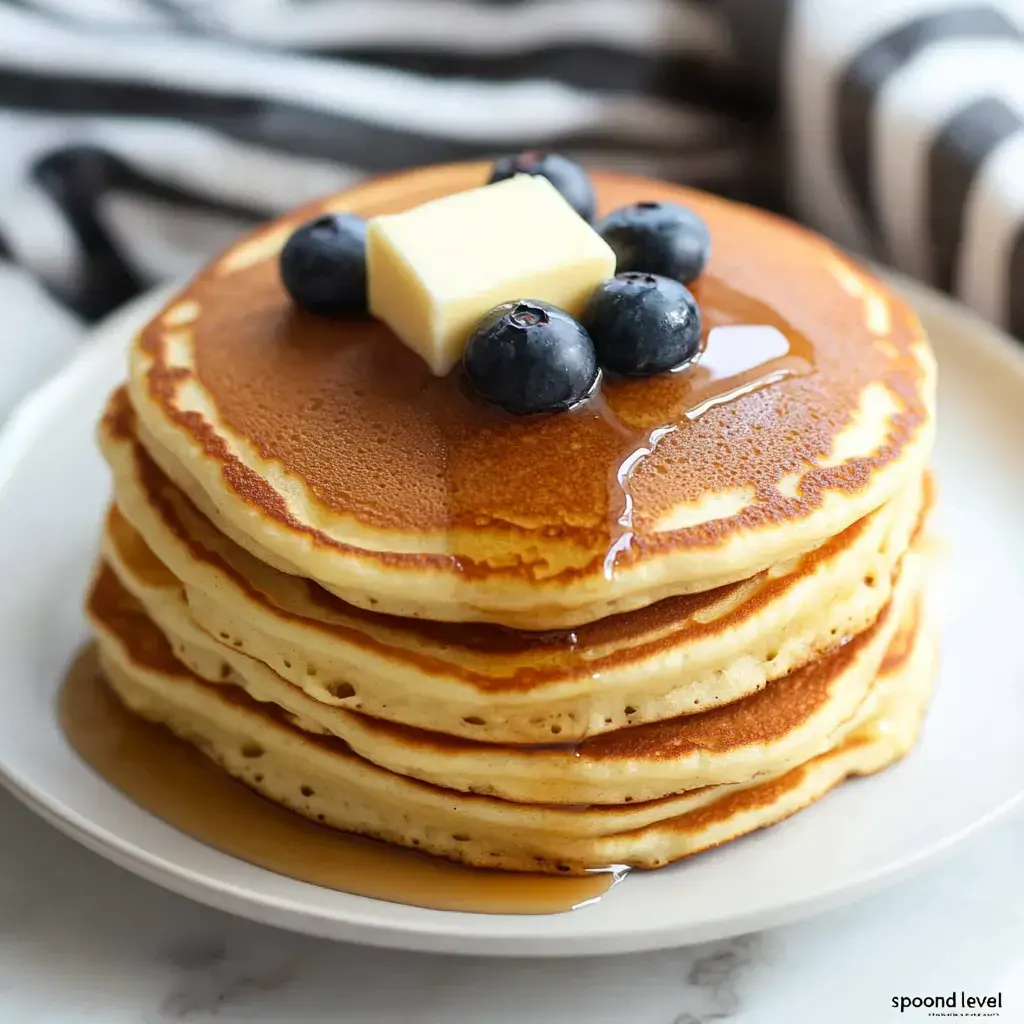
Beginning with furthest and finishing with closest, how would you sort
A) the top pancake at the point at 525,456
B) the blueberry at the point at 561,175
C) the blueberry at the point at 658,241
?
1. the blueberry at the point at 561,175
2. the blueberry at the point at 658,241
3. the top pancake at the point at 525,456

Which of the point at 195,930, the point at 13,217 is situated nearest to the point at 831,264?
the point at 195,930

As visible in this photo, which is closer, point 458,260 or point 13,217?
point 458,260

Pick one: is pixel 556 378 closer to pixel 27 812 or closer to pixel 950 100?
pixel 27 812

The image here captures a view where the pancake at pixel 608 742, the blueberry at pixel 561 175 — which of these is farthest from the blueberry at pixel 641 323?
the pancake at pixel 608 742

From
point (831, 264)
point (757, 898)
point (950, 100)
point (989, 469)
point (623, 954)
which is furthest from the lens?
point (950, 100)

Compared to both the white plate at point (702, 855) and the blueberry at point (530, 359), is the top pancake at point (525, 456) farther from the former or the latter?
Result: the white plate at point (702, 855)

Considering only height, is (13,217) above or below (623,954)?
above
